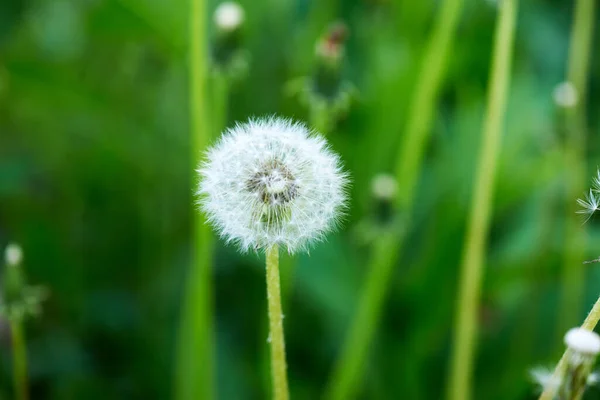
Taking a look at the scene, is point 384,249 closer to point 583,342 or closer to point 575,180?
point 575,180

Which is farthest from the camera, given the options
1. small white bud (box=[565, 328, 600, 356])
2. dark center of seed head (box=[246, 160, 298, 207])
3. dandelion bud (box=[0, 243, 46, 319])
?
dandelion bud (box=[0, 243, 46, 319])

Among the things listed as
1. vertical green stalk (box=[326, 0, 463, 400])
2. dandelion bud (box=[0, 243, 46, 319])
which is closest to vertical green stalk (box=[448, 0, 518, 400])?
vertical green stalk (box=[326, 0, 463, 400])

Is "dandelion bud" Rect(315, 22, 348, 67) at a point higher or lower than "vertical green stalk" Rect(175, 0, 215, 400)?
higher

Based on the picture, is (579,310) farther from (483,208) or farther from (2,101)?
(2,101)

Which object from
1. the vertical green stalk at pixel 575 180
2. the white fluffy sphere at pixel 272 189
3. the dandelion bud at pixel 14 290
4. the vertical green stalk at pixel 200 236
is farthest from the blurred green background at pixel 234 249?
the white fluffy sphere at pixel 272 189

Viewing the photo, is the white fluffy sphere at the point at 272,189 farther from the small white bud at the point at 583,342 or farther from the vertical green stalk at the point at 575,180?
the vertical green stalk at the point at 575,180

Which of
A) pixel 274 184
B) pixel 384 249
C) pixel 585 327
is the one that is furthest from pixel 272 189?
pixel 384 249

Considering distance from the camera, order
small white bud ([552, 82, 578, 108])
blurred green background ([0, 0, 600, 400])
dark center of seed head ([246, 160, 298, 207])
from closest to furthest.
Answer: dark center of seed head ([246, 160, 298, 207])
small white bud ([552, 82, 578, 108])
blurred green background ([0, 0, 600, 400])

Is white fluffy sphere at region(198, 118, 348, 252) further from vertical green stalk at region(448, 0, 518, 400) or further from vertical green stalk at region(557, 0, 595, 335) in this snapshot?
vertical green stalk at region(557, 0, 595, 335)
